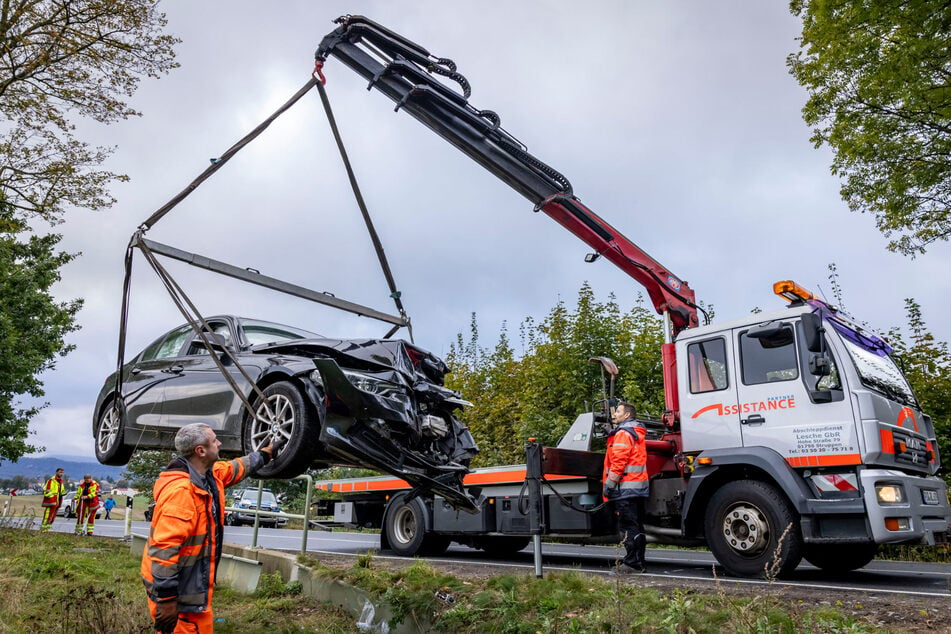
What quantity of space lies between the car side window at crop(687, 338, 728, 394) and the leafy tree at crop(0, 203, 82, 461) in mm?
17886

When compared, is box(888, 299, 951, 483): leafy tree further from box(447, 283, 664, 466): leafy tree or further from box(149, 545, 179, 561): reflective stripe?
box(149, 545, 179, 561): reflective stripe

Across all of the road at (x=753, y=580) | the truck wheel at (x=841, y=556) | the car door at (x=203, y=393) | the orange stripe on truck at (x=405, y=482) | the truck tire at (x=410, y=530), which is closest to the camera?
the car door at (x=203, y=393)

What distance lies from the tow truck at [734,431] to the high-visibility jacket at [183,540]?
254cm

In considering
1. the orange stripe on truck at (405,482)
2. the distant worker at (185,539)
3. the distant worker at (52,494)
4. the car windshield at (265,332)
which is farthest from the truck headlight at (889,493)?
the distant worker at (52,494)

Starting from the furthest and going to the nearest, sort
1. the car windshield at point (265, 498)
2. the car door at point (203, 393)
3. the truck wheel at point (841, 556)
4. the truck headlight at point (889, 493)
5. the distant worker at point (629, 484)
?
1. the car windshield at point (265, 498)
2. the truck wheel at point (841, 556)
3. the distant worker at point (629, 484)
4. the truck headlight at point (889, 493)
5. the car door at point (203, 393)

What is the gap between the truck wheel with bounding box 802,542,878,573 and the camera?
7.40 meters

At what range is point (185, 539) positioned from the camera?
3.65 metres

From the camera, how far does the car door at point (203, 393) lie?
19.6 ft

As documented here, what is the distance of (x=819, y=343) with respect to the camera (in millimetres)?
6637

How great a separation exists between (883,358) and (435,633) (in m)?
5.52

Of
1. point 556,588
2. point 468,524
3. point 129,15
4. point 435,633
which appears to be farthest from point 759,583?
point 129,15

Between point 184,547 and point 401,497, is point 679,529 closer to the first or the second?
point 401,497

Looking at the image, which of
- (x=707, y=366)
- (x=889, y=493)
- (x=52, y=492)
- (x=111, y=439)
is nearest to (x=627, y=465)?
(x=707, y=366)

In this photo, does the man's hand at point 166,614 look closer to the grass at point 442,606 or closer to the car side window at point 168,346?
the grass at point 442,606
